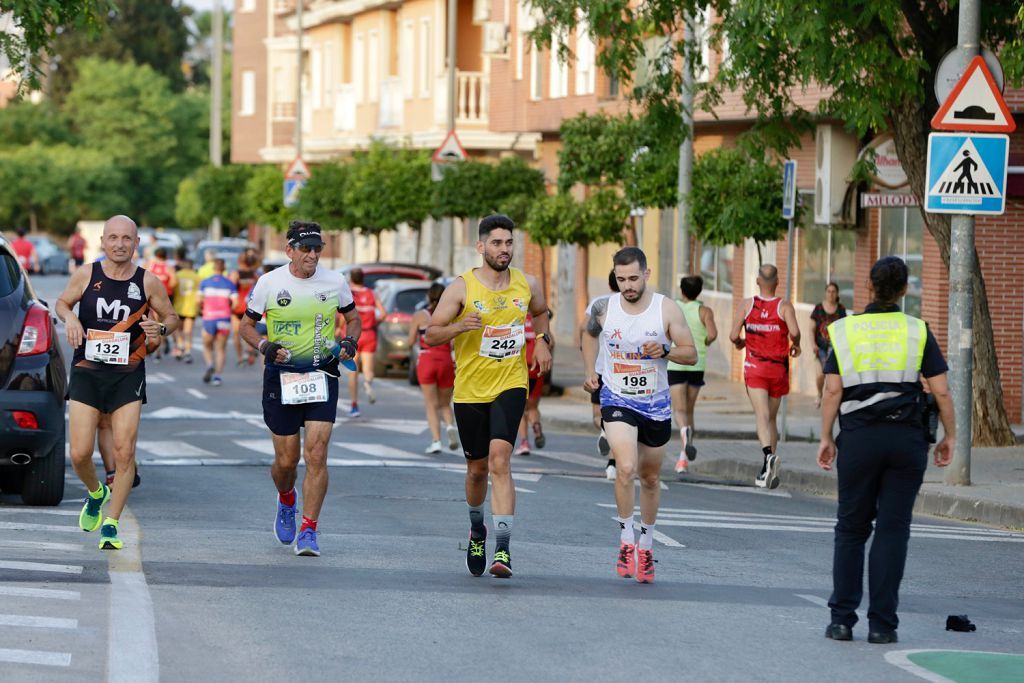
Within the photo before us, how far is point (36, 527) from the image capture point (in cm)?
1202

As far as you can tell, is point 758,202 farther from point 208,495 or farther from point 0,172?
point 0,172

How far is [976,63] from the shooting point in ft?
53.3

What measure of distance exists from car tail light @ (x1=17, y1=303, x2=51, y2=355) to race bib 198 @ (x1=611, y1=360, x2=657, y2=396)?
4017 mm

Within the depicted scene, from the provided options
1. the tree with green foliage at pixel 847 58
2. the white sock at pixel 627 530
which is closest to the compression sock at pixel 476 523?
the white sock at pixel 627 530

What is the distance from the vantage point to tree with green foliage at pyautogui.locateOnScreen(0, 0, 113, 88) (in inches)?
634

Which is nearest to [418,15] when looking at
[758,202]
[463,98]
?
[463,98]

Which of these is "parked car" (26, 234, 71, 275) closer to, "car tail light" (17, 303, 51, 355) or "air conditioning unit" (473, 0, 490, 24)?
"air conditioning unit" (473, 0, 490, 24)

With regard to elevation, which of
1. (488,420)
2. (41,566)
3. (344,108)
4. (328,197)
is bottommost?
(41,566)

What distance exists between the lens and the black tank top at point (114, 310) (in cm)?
1131

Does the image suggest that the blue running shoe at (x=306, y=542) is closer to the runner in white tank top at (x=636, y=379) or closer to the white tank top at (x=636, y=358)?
the runner in white tank top at (x=636, y=379)

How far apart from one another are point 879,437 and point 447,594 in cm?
227

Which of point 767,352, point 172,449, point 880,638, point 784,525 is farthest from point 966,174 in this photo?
point 880,638

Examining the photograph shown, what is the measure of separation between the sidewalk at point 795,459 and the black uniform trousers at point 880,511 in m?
6.10

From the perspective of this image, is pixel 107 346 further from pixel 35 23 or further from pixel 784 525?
pixel 35 23
